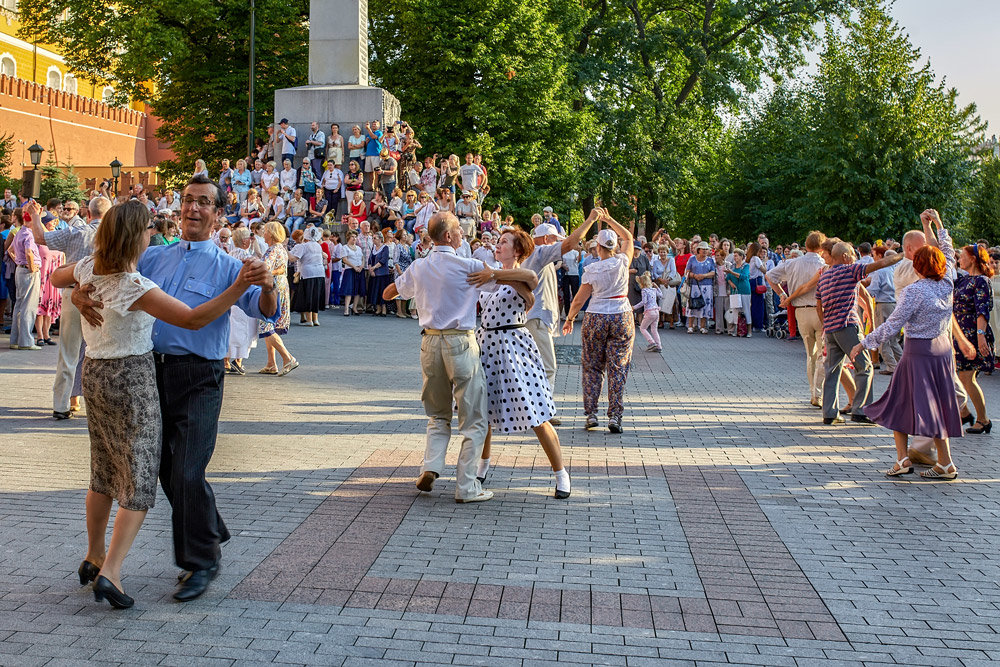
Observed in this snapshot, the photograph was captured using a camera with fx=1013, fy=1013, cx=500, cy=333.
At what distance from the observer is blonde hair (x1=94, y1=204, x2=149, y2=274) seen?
452 cm

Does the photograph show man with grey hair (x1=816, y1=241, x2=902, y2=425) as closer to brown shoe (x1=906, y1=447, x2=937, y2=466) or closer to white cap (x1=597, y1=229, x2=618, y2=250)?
brown shoe (x1=906, y1=447, x2=937, y2=466)

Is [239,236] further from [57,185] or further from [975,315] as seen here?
[57,185]

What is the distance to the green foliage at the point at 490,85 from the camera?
35.2 meters

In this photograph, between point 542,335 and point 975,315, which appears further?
point 975,315

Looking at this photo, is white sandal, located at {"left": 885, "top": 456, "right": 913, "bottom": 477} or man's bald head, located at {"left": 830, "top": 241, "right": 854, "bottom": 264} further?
man's bald head, located at {"left": 830, "top": 241, "right": 854, "bottom": 264}

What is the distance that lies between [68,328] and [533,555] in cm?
539

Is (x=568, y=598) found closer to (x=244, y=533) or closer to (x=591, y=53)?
(x=244, y=533)

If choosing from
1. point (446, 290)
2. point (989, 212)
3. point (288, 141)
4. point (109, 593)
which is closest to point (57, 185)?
point (288, 141)

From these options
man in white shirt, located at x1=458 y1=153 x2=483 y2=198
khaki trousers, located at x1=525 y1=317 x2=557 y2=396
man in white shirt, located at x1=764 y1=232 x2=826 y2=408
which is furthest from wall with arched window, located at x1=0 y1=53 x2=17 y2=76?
man in white shirt, located at x1=764 y1=232 x2=826 y2=408

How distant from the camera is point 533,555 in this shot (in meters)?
5.50

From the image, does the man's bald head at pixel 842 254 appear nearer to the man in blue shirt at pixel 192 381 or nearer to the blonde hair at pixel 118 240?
the man in blue shirt at pixel 192 381

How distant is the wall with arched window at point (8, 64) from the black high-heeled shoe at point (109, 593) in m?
56.2

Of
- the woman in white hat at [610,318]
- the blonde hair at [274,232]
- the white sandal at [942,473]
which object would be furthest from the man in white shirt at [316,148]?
the white sandal at [942,473]

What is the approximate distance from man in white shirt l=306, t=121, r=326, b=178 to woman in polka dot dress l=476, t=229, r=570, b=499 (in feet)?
69.2
